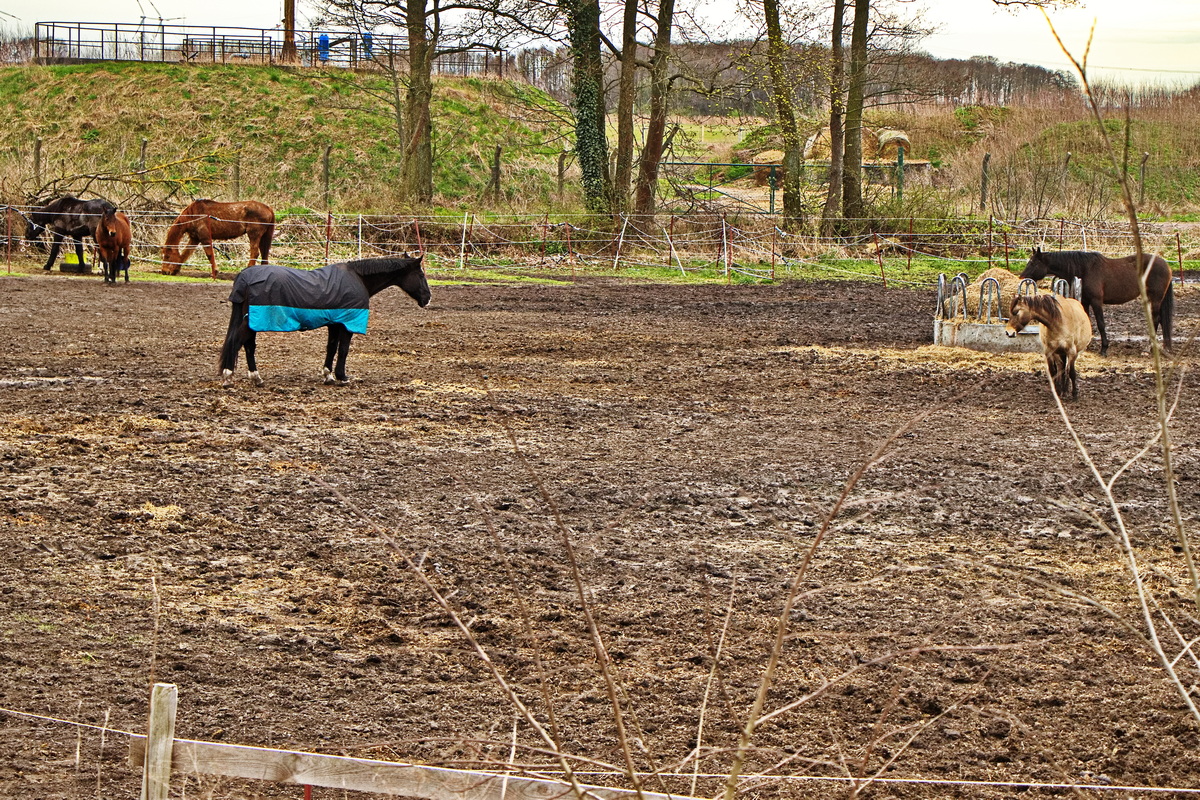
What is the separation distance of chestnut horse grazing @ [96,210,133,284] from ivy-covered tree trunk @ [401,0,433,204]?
991 centimetres

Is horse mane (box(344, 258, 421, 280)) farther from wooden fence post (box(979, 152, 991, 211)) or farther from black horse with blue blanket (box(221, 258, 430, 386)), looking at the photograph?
wooden fence post (box(979, 152, 991, 211))

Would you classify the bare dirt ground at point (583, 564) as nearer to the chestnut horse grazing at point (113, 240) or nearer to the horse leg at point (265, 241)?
the chestnut horse grazing at point (113, 240)

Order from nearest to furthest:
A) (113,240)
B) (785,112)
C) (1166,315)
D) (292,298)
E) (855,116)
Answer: (292,298), (1166,315), (113,240), (785,112), (855,116)

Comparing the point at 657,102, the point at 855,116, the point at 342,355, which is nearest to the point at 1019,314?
the point at 342,355

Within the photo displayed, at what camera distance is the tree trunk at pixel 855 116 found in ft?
86.8

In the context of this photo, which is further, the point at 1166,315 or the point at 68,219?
the point at 68,219

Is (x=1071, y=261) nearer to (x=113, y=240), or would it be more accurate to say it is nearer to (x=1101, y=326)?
(x=1101, y=326)

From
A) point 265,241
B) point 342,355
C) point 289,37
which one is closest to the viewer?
point 342,355

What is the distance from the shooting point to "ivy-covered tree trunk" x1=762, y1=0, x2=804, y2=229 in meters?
26.2

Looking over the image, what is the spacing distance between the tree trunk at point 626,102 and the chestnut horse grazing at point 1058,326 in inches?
673

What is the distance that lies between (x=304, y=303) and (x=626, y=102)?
17.2 m

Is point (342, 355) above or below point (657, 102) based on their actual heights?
below

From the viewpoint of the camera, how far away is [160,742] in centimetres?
264

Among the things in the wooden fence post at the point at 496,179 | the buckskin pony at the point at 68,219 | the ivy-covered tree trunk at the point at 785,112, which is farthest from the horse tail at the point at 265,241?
the ivy-covered tree trunk at the point at 785,112
